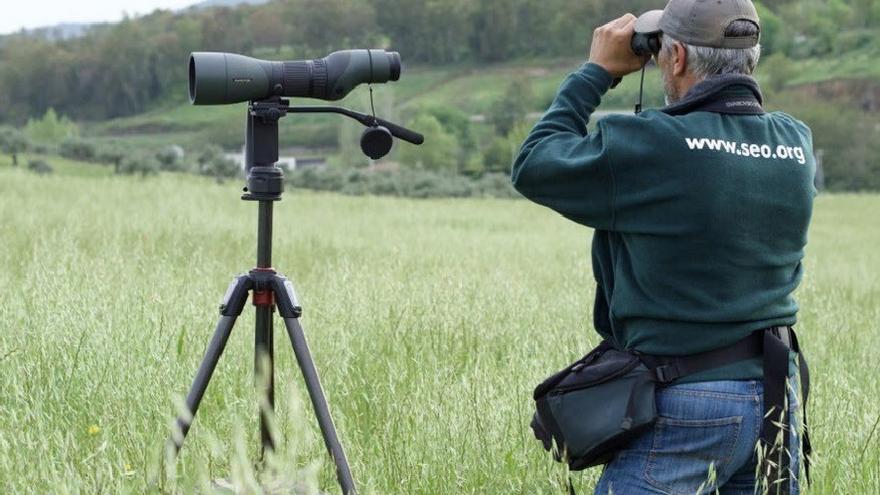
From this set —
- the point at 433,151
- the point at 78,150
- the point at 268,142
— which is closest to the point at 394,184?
the point at 78,150

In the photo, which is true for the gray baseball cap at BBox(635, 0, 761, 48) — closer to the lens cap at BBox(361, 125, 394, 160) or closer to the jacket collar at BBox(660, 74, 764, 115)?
the jacket collar at BBox(660, 74, 764, 115)

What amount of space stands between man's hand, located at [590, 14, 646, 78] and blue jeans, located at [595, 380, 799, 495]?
90cm

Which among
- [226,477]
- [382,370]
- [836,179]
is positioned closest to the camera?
[226,477]

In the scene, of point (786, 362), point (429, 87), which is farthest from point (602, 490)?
point (429, 87)

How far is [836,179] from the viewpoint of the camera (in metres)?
105

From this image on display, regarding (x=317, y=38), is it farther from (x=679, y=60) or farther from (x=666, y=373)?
(x=666, y=373)

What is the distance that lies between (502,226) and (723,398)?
22.4 m

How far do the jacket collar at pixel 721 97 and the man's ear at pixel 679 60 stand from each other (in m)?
0.08

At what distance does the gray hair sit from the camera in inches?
111

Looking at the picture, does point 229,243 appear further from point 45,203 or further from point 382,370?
point 382,370

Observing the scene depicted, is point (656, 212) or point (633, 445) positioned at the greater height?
point (656, 212)

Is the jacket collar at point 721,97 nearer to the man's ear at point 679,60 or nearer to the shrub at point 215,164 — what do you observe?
the man's ear at point 679,60

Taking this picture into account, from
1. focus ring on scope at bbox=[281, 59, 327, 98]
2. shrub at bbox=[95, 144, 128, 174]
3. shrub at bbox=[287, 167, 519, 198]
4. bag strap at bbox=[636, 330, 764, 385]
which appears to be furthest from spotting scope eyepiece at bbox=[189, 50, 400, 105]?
shrub at bbox=[287, 167, 519, 198]

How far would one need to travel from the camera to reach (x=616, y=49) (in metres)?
2.97
